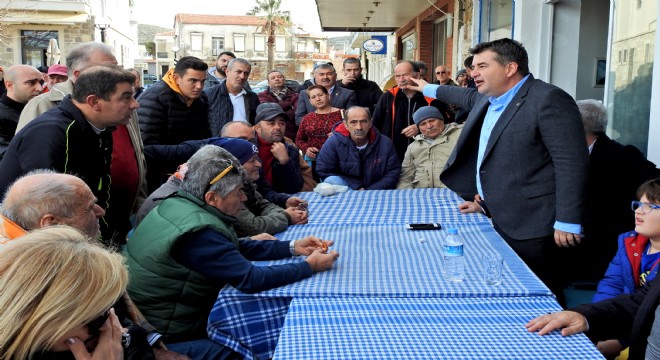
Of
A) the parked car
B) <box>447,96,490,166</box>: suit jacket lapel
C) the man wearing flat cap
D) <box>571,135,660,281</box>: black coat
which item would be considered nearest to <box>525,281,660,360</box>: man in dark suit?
<box>571,135,660,281</box>: black coat

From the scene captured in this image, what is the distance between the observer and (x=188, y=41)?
213 feet

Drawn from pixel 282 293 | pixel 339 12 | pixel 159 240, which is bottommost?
pixel 282 293

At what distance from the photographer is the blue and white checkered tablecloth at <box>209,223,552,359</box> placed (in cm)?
247

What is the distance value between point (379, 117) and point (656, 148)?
10.2 feet

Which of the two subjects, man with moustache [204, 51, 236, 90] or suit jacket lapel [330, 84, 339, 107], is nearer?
suit jacket lapel [330, 84, 339, 107]

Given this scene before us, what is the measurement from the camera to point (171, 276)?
2.63 meters

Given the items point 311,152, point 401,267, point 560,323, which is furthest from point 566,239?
point 311,152

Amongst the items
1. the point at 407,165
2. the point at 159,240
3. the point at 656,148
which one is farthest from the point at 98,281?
the point at 407,165

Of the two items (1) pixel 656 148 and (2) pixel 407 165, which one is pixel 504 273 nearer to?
(1) pixel 656 148

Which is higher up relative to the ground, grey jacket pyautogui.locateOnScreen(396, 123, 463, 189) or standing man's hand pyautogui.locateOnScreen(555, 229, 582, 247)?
grey jacket pyautogui.locateOnScreen(396, 123, 463, 189)

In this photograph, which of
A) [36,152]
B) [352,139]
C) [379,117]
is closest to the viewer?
[36,152]

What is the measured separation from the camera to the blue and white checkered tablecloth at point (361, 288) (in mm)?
2475

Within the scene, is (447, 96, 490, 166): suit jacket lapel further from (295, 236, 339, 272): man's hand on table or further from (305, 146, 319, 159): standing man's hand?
(305, 146, 319, 159): standing man's hand

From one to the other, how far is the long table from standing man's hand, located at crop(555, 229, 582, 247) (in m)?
0.26
